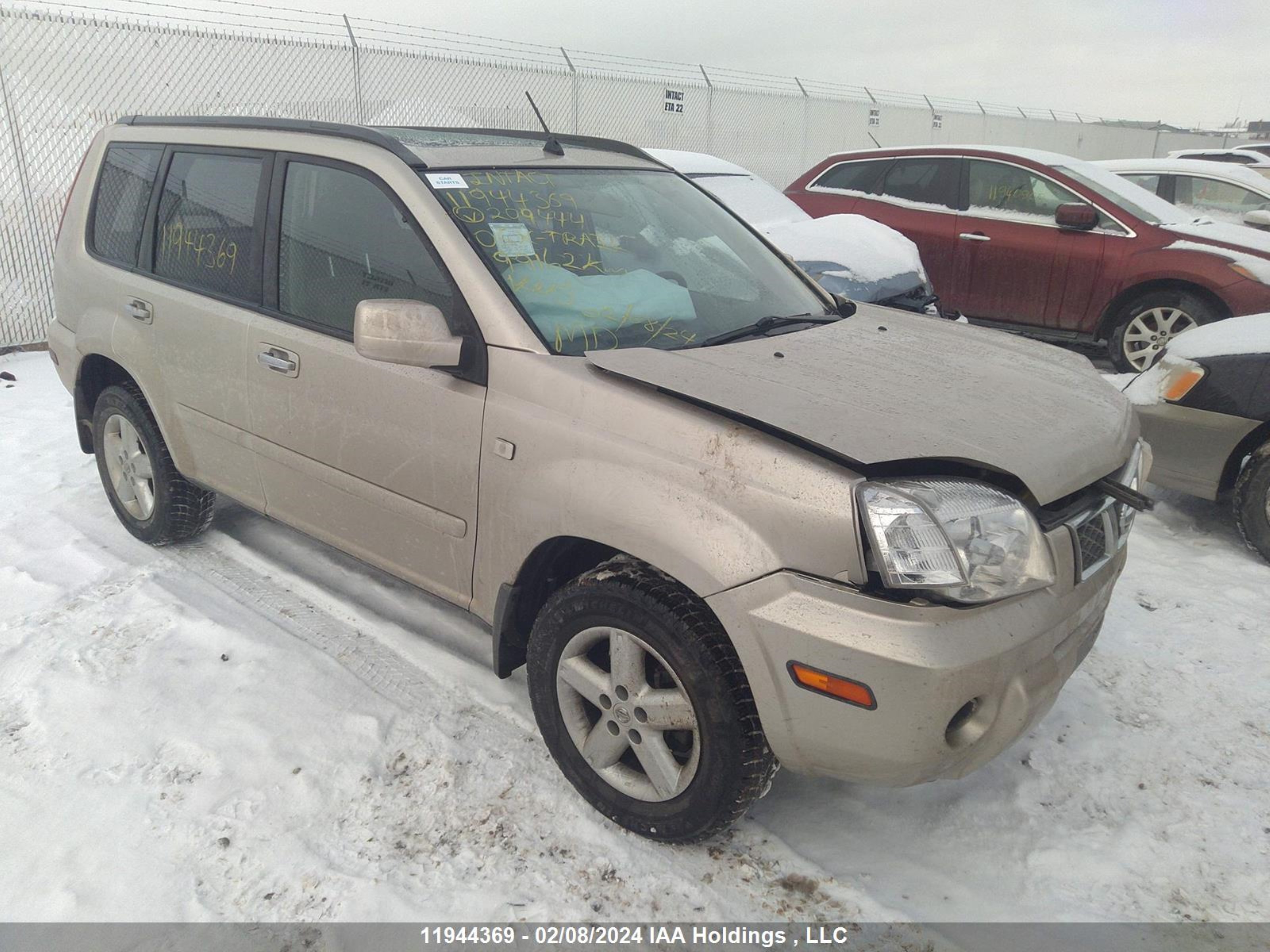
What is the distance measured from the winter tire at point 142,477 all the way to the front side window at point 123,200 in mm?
618

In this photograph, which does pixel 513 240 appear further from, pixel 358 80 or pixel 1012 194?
pixel 358 80

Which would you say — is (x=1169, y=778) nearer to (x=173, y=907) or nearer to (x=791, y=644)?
(x=791, y=644)

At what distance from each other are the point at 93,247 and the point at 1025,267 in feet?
22.1

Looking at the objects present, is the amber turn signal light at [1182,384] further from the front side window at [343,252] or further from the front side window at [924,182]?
the front side window at [924,182]

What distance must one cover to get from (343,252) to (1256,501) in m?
4.00

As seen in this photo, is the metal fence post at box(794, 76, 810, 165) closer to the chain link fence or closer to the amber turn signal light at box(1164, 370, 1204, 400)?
the chain link fence

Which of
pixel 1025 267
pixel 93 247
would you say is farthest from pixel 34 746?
pixel 1025 267

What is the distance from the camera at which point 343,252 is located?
9.91 ft

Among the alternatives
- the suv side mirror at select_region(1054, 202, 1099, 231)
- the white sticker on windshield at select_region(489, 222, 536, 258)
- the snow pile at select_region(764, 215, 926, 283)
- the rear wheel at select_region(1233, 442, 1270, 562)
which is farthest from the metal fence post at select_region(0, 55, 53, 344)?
the rear wheel at select_region(1233, 442, 1270, 562)

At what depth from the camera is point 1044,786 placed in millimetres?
2738

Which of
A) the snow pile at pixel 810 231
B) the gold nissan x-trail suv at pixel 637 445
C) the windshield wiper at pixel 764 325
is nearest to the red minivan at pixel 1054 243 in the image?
the snow pile at pixel 810 231

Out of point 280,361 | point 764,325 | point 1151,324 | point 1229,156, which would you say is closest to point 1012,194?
point 1151,324

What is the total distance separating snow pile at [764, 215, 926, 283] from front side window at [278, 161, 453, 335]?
3.50 meters

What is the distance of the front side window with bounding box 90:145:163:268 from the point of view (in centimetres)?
387
